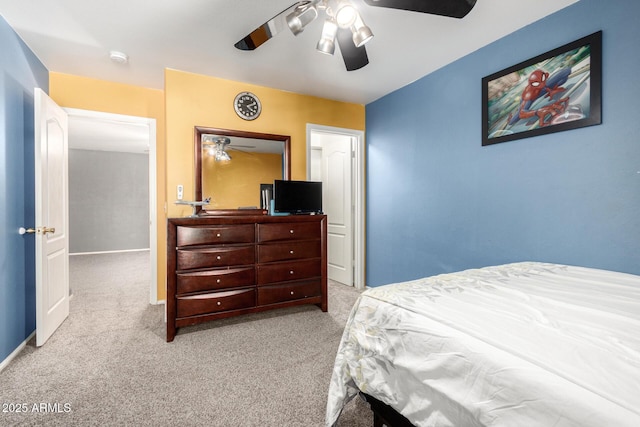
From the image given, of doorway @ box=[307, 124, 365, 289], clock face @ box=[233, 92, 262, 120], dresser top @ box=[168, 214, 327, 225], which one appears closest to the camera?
dresser top @ box=[168, 214, 327, 225]

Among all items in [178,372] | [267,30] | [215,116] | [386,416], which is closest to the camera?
[386,416]

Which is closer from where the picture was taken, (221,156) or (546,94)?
(546,94)

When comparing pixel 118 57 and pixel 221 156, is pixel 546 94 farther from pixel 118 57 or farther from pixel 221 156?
pixel 118 57

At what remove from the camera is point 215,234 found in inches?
102

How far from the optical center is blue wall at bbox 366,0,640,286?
1810 mm

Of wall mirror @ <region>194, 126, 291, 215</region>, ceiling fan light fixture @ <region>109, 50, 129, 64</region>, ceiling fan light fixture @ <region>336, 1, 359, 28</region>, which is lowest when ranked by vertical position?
wall mirror @ <region>194, 126, 291, 215</region>

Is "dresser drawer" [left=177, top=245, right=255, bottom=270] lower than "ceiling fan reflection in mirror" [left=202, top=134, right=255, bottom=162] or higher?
lower

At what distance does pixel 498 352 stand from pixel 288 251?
7.47ft

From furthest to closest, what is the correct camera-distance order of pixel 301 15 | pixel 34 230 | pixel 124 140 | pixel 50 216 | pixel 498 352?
1. pixel 124 140
2. pixel 50 216
3. pixel 34 230
4. pixel 301 15
5. pixel 498 352

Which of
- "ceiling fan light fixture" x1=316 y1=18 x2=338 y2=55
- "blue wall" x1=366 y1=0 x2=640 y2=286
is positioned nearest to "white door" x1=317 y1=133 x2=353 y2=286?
"blue wall" x1=366 y1=0 x2=640 y2=286

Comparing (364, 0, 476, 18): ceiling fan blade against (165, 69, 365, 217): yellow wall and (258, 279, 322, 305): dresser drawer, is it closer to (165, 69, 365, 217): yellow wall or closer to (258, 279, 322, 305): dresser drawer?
(165, 69, 365, 217): yellow wall

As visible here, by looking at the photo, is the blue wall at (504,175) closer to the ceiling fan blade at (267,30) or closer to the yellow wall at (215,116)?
the yellow wall at (215,116)

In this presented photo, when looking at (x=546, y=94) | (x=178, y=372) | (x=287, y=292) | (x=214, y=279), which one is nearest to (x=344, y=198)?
(x=287, y=292)

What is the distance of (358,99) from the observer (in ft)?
12.6
